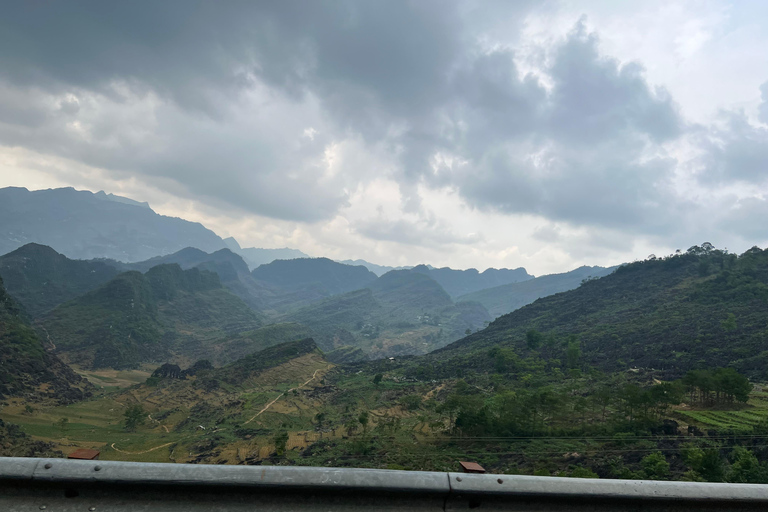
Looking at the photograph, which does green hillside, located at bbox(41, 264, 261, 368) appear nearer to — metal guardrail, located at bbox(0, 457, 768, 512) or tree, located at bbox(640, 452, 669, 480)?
tree, located at bbox(640, 452, 669, 480)

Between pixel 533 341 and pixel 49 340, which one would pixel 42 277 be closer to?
pixel 49 340

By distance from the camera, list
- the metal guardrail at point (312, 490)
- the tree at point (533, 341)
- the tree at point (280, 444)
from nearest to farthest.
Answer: the metal guardrail at point (312, 490)
the tree at point (280, 444)
the tree at point (533, 341)

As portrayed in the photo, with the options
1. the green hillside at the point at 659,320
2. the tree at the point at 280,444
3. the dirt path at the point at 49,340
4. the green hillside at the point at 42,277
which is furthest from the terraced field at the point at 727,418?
the green hillside at the point at 42,277

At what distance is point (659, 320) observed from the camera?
214 feet

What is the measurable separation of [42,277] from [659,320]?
197515mm

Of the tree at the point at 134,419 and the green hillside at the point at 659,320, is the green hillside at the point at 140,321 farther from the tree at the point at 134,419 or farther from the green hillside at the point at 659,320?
the green hillside at the point at 659,320

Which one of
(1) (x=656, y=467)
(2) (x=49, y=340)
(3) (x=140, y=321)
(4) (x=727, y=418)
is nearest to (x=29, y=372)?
(2) (x=49, y=340)

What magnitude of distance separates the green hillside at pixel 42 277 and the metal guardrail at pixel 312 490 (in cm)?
15941

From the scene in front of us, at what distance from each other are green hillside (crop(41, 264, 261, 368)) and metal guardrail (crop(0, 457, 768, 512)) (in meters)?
112

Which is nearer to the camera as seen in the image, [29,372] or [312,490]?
[312,490]

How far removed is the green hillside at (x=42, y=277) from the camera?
134 metres

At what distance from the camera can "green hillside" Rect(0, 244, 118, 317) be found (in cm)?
13362

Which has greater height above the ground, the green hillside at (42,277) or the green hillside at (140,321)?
the green hillside at (42,277)

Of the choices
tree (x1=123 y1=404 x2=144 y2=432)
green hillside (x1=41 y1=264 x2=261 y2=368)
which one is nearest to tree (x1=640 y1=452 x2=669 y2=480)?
tree (x1=123 y1=404 x2=144 y2=432)
